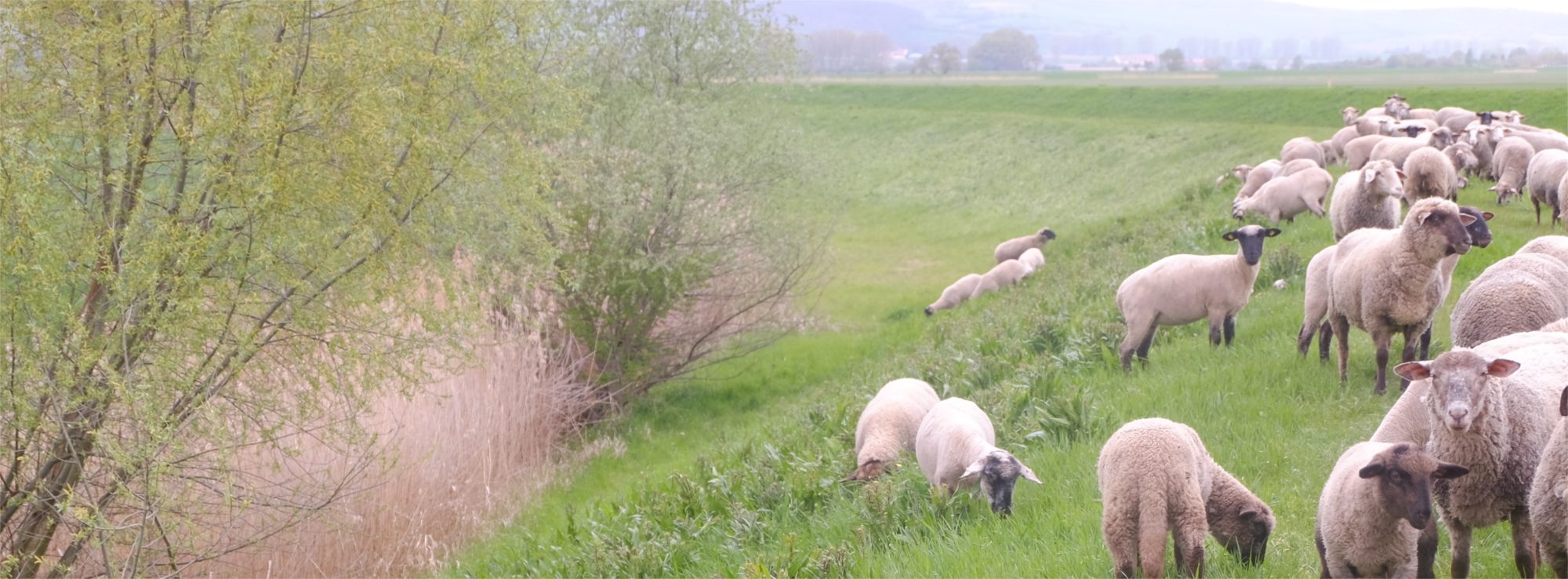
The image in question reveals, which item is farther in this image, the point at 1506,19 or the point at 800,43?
the point at 1506,19

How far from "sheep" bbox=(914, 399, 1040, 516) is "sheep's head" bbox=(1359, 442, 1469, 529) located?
232 cm

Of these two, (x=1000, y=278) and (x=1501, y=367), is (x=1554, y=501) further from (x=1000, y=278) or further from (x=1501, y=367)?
(x=1000, y=278)

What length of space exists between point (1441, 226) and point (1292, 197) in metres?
9.50

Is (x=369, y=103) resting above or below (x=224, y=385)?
above

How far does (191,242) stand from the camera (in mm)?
8336

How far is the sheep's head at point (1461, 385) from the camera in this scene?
5984mm

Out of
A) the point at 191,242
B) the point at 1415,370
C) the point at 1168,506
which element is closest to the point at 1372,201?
the point at 1415,370

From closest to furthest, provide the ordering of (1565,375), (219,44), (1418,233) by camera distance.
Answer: (1565,375) → (219,44) → (1418,233)

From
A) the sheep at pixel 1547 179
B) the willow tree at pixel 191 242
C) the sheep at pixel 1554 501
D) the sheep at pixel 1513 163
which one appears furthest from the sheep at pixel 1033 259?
the sheep at pixel 1554 501

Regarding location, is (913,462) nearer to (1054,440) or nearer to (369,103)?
(1054,440)

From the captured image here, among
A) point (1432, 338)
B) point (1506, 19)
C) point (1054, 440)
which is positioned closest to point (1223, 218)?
point (1432, 338)

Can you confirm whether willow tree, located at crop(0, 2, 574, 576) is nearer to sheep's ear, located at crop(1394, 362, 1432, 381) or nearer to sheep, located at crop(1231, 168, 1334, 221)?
sheep's ear, located at crop(1394, 362, 1432, 381)

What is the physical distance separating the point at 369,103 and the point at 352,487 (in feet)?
14.5

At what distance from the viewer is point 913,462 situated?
983cm
